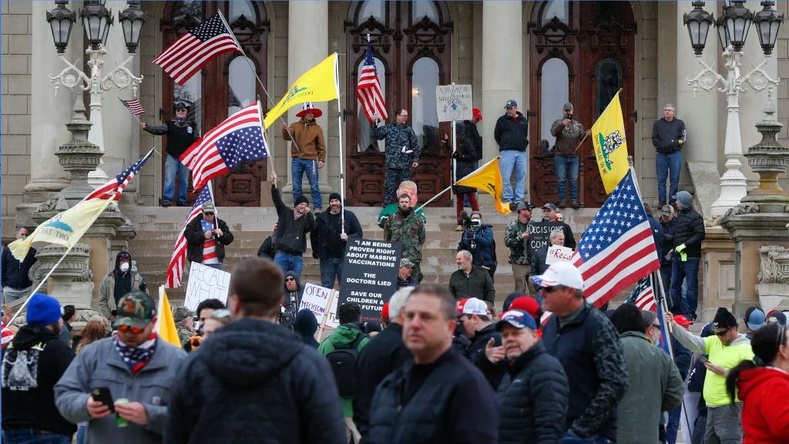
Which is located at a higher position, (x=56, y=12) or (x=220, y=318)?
(x=56, y=12)

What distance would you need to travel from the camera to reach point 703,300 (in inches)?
1045

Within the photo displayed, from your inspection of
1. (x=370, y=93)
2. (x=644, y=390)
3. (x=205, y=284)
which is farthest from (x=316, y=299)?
(x=370, y=93)

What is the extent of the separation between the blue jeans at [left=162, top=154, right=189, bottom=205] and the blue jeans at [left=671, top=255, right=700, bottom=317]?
8.60 meters

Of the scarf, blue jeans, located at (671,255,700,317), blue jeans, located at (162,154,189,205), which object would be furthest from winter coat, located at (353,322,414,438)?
blue jeans, located at (162,154,189,205)

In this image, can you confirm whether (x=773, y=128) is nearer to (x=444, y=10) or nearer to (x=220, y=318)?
(x=444, y=10)

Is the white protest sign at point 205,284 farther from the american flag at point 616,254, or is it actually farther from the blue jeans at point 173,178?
the blue jeans at point 173,178

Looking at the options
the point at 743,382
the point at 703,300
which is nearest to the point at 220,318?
the point at 743,382

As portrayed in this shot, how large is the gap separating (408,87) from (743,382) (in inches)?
980

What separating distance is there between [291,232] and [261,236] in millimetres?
5004

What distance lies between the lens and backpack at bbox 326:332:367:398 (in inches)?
558

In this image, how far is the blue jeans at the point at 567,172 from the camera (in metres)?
30.5

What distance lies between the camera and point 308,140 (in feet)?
91.6

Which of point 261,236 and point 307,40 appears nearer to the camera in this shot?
point 261,236

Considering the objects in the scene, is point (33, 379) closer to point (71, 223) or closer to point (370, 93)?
point (71, 223)
